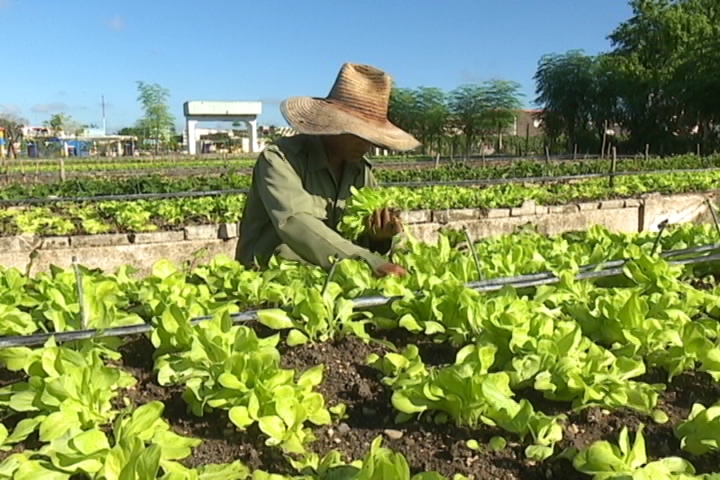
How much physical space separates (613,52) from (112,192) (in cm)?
3998

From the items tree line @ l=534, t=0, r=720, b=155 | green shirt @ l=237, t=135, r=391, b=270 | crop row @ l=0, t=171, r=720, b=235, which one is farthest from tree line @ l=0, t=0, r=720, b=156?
green shirt @ l=237, t=135, r=391, b=270

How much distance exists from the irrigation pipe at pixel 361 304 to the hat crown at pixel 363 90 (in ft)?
3.89

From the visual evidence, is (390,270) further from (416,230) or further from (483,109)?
(483,109)

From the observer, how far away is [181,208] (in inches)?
354

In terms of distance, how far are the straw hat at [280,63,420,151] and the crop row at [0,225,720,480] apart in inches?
36.3

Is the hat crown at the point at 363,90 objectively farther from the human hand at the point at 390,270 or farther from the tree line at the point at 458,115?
the tree line at the point at 458,115

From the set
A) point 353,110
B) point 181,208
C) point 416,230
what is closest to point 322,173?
point 353,110

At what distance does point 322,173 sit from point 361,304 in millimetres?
1458

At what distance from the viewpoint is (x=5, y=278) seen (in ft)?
7.60

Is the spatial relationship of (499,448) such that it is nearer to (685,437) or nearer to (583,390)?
(583,390)

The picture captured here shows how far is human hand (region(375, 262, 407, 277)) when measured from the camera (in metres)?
2.37

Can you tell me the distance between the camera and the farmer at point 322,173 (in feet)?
9.32

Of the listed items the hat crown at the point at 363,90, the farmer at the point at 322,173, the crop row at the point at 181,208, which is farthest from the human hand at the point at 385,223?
the crop row at the point at 181,208

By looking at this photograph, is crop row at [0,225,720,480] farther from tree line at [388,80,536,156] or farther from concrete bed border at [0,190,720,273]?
tree line at [388,80,536,156]
